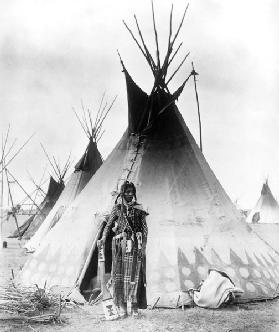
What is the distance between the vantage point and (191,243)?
23.6 ft

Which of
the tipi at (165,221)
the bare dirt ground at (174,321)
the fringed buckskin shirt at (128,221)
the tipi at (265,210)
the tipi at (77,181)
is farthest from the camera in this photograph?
the tipi at (265,210)

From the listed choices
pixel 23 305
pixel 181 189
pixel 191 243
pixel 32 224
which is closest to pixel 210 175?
pixel 181 189

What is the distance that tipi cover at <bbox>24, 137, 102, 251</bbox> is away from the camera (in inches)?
662

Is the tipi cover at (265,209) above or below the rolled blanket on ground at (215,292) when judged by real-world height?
above

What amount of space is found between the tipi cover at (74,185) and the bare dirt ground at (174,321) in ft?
35.0

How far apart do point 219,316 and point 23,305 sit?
2.92 meters

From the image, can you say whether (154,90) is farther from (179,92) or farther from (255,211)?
(255,211)

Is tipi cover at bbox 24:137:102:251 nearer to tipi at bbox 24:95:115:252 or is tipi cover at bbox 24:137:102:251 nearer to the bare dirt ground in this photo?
tipi at bbox 24:95:115:252

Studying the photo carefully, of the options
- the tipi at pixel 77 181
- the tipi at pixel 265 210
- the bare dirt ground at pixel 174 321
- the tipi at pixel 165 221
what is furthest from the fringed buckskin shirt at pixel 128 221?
the tipi at pixel 265 210

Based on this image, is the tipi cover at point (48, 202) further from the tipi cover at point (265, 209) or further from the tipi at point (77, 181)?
the tipi cover at point (265, 209)

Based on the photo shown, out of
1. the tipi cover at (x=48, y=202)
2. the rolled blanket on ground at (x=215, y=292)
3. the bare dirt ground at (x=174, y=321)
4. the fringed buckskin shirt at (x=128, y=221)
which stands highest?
the tipi cover at (x=48, y=202)

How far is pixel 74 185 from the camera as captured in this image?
17531 millimetres

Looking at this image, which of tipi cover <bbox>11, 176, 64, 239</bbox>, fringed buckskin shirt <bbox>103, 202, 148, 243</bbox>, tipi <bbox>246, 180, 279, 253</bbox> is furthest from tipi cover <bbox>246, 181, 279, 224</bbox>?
fringed buckskin shirt <bbox>103, 202, 148, 243</bbox>

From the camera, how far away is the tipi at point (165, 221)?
6945 millimetres
